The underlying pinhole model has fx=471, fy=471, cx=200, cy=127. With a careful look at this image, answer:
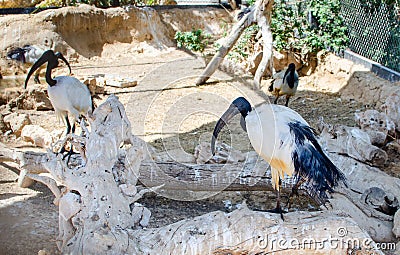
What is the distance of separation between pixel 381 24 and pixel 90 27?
23.1 ft

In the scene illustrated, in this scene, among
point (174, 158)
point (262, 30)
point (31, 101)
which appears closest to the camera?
point (174, 158)

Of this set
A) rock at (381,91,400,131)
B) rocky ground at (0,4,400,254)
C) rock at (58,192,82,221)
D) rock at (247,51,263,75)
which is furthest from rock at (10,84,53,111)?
rock at (381,91,400,131)

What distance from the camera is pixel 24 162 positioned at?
5195mm

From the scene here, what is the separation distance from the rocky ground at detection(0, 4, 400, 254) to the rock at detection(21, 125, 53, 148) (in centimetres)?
11

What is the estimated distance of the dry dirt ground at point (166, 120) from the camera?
14.5ft

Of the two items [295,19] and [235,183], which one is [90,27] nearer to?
[295,19]

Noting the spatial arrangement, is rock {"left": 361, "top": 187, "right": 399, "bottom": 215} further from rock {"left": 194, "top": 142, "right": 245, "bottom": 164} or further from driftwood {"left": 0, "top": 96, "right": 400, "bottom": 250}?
rock {"left": 194, "top": 142, "right": 245, "bottom": 164}

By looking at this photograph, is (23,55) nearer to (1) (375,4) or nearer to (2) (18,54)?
(2) (18,54)

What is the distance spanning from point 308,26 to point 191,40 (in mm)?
3264

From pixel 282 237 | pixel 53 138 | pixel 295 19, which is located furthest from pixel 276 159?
pixel 295 19

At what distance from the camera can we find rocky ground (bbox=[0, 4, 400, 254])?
15.1 ft

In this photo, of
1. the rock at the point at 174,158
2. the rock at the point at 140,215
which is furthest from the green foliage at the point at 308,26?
the rock at the point at 140,215

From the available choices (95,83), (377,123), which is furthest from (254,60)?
(377,123)

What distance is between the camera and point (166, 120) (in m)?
8.12
